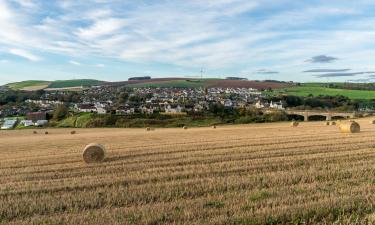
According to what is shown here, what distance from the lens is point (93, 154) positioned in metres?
15.6

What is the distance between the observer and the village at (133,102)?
81.4m

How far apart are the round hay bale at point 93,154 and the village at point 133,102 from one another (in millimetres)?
58208

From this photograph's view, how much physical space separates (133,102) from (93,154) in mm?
86448

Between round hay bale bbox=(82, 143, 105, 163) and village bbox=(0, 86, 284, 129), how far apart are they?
58.2 m

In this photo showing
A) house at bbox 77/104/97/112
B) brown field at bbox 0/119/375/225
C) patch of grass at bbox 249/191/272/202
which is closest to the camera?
brown field at bbox 0/119/375/225

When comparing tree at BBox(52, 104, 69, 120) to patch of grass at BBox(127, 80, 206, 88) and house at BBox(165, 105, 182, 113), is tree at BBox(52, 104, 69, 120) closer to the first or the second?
house at BBox(165, 105, 182, 113)

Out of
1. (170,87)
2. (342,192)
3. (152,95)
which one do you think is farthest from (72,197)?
(170,87)

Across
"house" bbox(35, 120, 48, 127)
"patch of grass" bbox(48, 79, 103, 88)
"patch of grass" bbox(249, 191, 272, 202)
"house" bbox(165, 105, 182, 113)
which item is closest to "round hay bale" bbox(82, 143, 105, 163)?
"patch of grass" bbox(249, 191, 272, 202)

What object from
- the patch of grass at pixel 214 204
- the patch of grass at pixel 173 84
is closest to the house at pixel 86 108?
the patch of grass at pixel 173 84

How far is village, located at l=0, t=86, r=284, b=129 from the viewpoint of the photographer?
3206 inches

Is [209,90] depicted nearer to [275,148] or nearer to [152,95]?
[152,95]

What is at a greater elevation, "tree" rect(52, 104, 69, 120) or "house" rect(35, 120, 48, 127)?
"tree" rect(52, 104, 69, 120)

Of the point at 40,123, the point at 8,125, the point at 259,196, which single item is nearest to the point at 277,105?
the point at 40,123

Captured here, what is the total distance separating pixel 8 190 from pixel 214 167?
216 inches
